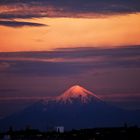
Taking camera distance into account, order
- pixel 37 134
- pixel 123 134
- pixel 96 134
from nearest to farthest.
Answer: pixel 123 134, pixel 96 134, pixel 37 134

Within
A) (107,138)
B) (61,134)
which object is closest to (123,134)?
(107,138)

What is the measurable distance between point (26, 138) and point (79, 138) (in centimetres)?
1240

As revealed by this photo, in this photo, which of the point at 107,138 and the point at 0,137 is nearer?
the point at 107,138

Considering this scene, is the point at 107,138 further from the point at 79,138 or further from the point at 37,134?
the point at 37,134

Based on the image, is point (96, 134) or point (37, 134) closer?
point (96, 134)

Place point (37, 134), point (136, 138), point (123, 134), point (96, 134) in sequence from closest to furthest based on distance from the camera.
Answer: point (136, 138)
point (123, 134)
point (96, 134)
point (37, 134)

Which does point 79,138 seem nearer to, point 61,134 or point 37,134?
point 61,134

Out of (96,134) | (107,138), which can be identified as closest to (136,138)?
(107,138)

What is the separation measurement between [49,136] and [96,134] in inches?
463

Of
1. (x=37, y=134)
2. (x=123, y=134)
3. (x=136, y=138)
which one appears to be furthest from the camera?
(x=37, y=134)

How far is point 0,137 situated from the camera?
592ft

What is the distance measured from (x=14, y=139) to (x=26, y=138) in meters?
2.87

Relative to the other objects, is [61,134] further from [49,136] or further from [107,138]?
[107,138]

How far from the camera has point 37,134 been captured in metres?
188
